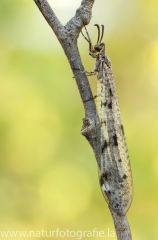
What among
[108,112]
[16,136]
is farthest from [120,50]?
[108,112]

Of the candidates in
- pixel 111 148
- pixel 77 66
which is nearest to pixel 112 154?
pixel 111 148

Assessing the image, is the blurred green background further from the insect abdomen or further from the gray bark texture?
the gray bark texture

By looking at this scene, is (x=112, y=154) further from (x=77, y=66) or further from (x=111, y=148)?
(x=77, y=66)

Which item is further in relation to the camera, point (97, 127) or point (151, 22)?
point (151, 22)

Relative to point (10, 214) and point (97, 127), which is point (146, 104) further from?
point (97, 127)

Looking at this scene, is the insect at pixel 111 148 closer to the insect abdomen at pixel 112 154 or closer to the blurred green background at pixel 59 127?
the insect abdomen at pixel 112 154

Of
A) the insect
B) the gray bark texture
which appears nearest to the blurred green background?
the insect
